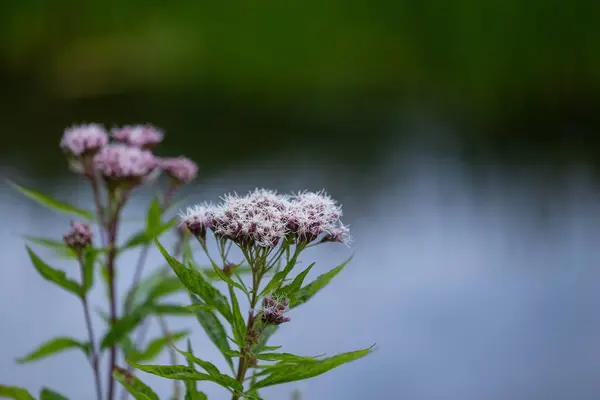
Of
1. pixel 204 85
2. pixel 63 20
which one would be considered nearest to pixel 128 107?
pixel 204 85

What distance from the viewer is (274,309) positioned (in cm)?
68

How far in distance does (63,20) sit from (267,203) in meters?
4.23

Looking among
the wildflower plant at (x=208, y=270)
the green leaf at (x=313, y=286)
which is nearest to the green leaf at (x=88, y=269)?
the wildflower plant at (x=208, y=270)

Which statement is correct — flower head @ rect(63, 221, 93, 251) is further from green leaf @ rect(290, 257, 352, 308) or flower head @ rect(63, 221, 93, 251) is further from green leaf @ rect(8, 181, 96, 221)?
green leaf @ rect(290, 257, 352, 308)

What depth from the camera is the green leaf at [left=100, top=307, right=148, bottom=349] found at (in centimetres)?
95

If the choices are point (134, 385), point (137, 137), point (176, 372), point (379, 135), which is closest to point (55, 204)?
point (137, 137)

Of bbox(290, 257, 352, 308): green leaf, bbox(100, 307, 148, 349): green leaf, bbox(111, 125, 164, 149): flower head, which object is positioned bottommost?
bbox(290, 257, 352, 308): green leaf

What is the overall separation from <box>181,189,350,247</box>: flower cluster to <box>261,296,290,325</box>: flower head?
49 millimetres

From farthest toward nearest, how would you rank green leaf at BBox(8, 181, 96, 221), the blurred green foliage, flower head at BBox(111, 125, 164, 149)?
1. the blurred green foliage
2. flower head at BBox(111, 125, 164, 149)
3. green leaf at BBox(8, 181, 96, 221)

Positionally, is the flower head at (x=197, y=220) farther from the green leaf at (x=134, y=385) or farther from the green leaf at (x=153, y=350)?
the green leaf at (x=153, y=350)

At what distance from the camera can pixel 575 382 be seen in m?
1.98

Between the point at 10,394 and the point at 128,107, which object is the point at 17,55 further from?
the point at 10,394

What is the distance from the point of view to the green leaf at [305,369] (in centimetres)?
67

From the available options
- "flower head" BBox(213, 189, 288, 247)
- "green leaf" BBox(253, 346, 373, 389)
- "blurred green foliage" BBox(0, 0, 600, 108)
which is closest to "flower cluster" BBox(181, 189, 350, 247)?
"flower head" BBox(213, 189, 288, 247)
